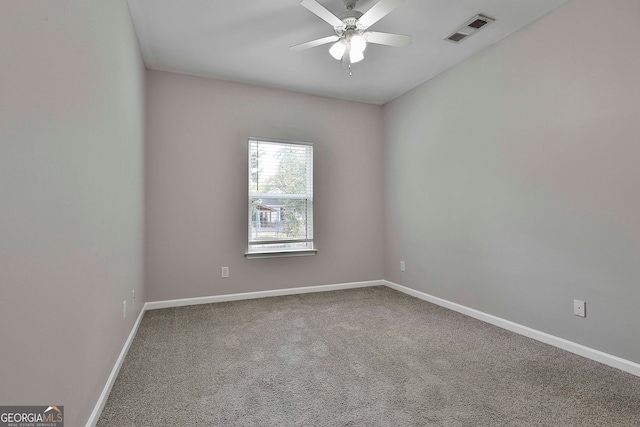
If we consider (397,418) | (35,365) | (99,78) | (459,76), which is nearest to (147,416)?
(35,365)

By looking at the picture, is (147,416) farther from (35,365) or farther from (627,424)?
(627,424)

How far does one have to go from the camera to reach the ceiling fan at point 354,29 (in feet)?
7.06

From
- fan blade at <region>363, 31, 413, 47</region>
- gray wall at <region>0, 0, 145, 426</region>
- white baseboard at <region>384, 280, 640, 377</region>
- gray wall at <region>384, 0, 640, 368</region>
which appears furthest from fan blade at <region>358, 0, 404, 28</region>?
white baseboard at <region>384, 280, 640, 377</region>

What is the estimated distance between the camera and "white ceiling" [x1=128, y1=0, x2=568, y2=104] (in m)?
2.46

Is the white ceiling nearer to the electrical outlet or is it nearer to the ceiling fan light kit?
the ceiling fan light kit

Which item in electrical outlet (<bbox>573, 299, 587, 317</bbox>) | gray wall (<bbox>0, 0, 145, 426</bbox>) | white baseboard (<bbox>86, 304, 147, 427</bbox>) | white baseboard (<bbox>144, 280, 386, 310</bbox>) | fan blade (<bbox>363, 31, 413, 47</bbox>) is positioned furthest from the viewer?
white baseboard (<bbox>144, 280, 386, 310</bbox>)

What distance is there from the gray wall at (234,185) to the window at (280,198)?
11 centimetres

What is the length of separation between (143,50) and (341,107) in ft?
7.86

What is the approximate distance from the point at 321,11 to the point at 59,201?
194 cm

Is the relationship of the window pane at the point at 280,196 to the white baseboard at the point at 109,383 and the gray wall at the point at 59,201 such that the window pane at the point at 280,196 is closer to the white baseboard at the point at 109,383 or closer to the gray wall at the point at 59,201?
the white baseboard at the point at 109,383

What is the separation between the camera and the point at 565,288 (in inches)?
95.9

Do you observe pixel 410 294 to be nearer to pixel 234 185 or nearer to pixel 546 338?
pixel 546 338

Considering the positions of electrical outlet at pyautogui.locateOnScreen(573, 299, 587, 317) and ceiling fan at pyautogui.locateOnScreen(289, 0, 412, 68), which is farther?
electrical outlet at pyautogui.locateOnScreen(573, 299, 587, 317)

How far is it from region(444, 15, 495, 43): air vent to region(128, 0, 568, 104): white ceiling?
0.15 feet
